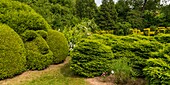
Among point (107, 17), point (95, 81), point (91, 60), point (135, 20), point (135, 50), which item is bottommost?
point (95, 81)

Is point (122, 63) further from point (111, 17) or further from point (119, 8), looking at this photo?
point (119, 8)

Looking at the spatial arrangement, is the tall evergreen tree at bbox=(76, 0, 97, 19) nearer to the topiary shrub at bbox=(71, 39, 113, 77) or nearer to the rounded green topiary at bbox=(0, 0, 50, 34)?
the rounded green topiary at bbox=(0, 0, 50, 34)

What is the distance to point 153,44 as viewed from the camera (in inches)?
276

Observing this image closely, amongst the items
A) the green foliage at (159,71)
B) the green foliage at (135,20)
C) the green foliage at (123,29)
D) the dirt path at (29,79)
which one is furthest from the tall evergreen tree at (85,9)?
the green foliage at (159,71)

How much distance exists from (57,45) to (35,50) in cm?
131

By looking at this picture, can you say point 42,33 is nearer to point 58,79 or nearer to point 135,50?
point 58,79

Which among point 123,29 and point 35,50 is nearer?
point 35,50

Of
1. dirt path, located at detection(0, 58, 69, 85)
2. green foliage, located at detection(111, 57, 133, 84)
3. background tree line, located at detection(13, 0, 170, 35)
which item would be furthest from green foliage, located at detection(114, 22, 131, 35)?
green foliage, located at detection(111, 57, 133, 84)

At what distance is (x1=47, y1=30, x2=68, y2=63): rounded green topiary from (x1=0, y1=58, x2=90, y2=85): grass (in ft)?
2.71

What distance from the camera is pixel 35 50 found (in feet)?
24.8

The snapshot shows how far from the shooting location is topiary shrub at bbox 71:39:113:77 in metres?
6.96

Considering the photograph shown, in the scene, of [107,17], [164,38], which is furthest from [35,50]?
[107,17]

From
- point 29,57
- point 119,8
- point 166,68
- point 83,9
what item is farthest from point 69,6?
point 166,68

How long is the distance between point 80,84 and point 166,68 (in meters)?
2.42
